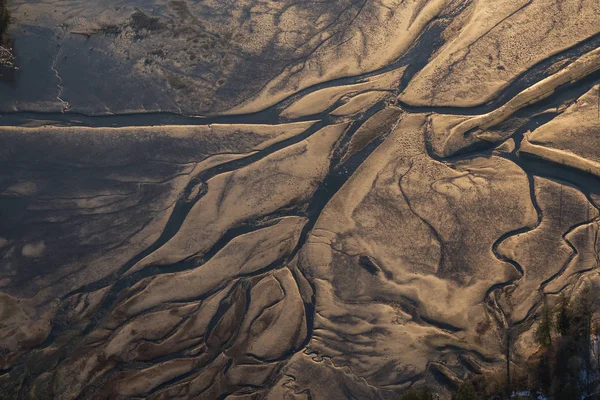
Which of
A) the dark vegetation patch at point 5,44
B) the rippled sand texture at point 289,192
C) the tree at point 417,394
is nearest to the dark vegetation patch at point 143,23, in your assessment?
the rippled sand texture at point 289,192

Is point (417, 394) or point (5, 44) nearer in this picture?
point (417, 394)

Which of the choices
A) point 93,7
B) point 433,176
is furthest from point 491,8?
point 93,7

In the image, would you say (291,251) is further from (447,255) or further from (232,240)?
(447,255)

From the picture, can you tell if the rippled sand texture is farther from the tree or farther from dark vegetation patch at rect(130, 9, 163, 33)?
the tree

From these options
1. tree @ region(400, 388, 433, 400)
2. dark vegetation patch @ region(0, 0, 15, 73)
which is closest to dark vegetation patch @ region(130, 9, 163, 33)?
dark vegetation patch @ region(0, 0, 15, 73)

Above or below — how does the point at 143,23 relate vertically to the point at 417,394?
above

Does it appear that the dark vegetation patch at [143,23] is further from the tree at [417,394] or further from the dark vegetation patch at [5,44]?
the tree at [417,394]

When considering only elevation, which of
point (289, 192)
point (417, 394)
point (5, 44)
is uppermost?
point (289, 192)

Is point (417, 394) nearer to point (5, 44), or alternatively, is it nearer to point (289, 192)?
point (289, 192)

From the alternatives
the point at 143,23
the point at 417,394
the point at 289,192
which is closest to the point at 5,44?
the point at 143,23
